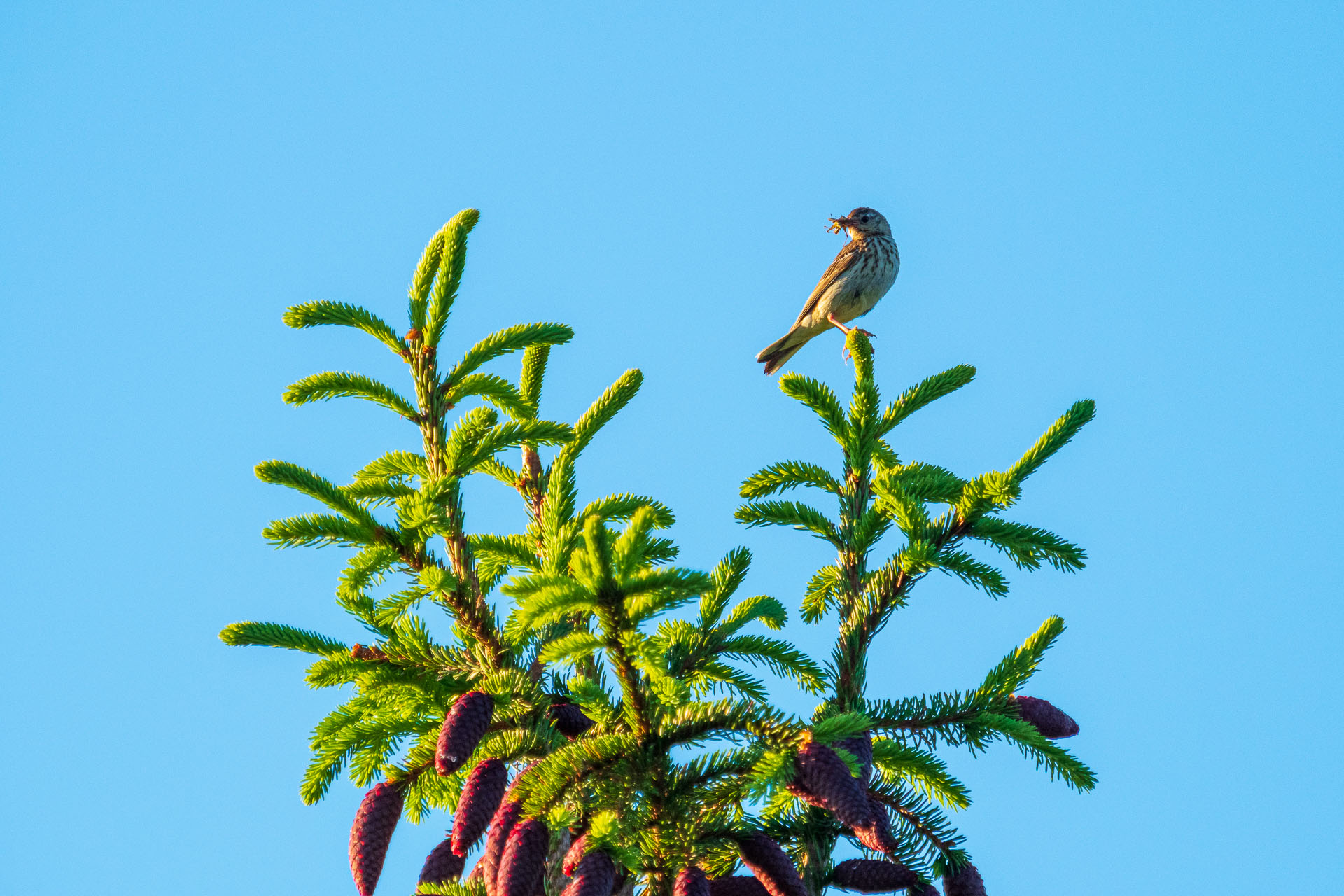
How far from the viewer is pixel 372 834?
10.1 feet

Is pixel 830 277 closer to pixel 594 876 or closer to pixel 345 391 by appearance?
pixel 345 391

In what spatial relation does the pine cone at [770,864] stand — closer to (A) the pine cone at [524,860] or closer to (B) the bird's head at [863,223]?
(A) the pine cone at [524,860]

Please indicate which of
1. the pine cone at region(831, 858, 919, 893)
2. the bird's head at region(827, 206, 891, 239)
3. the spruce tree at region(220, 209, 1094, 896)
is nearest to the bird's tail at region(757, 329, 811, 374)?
the bird's head at region(827, 206, 891, 239)

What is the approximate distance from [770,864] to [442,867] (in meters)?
0.82

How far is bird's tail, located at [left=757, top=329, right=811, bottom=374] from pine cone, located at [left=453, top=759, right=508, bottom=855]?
768cm

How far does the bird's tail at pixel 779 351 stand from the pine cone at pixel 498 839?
777 cm

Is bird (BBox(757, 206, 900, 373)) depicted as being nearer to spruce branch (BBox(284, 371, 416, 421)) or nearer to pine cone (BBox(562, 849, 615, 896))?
spruce branch (BBox(284, 371, 416, 421))

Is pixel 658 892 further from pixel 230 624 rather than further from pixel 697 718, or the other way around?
pixel 230 624

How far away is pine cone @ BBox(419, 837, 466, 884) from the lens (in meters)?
3.10

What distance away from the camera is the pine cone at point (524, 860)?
2.72 m

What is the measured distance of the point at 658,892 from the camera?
311 centimetres

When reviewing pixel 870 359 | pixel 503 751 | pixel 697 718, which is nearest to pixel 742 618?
pixel 697 718

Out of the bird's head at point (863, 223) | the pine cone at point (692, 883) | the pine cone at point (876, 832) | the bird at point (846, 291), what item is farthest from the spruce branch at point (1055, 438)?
the bird's head at point (863, 223)

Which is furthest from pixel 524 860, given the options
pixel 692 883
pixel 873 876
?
pixel 873 876
